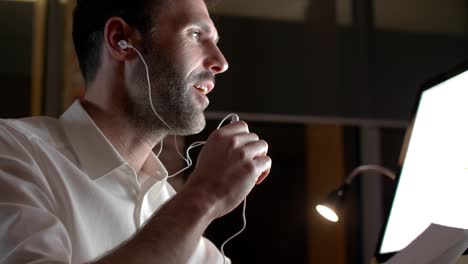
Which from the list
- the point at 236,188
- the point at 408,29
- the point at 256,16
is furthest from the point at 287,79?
the point at 236,188

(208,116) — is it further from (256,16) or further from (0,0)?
(0,0)

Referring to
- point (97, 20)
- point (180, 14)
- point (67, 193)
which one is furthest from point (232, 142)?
point (97, 20)

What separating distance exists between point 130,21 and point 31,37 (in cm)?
126

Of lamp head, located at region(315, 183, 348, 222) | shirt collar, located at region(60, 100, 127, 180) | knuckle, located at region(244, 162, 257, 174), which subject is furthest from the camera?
lamp head, located at region(315, 183, 348, 222)

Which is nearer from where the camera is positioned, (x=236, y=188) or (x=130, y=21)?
(x=236, y=188)

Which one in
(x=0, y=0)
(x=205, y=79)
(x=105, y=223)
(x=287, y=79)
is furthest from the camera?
(x=287, y=79)

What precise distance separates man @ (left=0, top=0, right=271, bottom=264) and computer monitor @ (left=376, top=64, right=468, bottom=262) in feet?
1.02

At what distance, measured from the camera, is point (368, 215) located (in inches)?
91.4

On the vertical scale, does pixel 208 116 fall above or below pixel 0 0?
below

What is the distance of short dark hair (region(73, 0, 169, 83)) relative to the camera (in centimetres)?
113

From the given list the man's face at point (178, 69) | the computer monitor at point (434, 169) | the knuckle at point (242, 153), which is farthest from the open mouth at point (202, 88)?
the computer monitor at point (434, 169)

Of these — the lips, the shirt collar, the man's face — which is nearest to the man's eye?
the man's face

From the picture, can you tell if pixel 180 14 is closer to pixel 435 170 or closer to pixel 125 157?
pixel 125 157

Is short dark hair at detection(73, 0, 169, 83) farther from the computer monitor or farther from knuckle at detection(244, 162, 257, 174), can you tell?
the computer monitor
